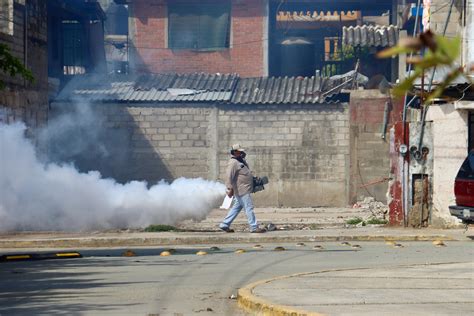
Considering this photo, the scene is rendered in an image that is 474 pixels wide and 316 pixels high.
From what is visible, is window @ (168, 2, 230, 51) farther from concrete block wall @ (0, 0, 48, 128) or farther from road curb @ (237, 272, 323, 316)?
road curb @ (237, 272, 323, 316)

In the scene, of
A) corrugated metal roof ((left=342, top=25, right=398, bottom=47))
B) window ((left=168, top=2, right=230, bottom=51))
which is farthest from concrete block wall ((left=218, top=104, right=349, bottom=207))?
window ((left=168, top=2, right=230, bottom=51))

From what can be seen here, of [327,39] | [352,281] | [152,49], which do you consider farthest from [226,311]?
[327,39]

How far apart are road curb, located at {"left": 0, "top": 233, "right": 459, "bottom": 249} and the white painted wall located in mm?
1493

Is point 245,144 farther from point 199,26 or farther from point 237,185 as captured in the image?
point 199,26

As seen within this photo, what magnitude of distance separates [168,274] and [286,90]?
1863cm

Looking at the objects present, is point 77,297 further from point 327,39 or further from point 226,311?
point 327,39

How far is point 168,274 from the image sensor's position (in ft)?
40.2

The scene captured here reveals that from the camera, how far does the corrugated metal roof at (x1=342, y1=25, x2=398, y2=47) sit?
3531 centimetres

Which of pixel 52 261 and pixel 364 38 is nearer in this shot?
pixel 52 261

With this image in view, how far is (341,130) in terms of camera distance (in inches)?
1141

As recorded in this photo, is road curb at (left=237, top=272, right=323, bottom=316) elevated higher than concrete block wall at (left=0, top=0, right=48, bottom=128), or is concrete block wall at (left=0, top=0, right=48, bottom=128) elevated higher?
concrete block wall at (left=0, top=0, right=48, bottom=128)

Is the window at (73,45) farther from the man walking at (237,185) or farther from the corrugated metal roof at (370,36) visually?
the man walking at (237,185)

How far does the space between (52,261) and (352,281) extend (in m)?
5.80

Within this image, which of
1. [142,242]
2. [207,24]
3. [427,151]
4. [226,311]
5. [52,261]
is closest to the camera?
[226,311]
